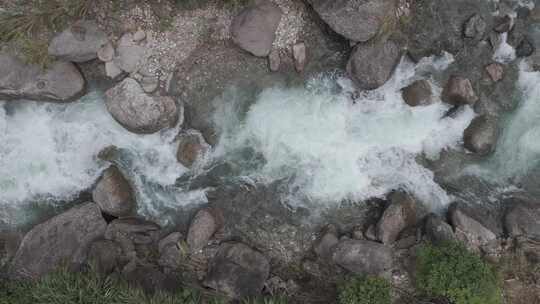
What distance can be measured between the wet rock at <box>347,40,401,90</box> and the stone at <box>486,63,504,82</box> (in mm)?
1789

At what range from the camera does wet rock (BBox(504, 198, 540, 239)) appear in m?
7.20

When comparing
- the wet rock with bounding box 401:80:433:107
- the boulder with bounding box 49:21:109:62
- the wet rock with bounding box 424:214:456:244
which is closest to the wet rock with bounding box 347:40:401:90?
the wet rock with bounding box 401:80:433:107

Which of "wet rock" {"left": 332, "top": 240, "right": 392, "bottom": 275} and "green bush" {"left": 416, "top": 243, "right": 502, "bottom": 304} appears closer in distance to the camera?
"green bush" {"left": 416, "top": 243, "right": 502, "bottom": 304}

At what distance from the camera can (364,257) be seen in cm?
690

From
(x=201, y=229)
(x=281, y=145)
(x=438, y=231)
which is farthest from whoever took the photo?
(x=281, y=145)

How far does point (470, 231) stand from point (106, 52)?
7458 mm

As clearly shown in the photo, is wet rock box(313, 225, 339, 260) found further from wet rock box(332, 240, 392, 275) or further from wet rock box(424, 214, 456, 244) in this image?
wet rock box(424, 214, 456, 244)

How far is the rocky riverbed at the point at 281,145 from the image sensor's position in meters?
7.11

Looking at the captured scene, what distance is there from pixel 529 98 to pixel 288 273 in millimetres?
5738

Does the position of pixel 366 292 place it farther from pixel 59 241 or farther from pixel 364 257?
pixel 59 241

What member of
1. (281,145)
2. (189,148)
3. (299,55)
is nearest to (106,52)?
(189,148)

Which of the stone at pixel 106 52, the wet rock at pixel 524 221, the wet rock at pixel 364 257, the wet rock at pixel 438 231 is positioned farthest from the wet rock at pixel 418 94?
the stone at pixel 106 52

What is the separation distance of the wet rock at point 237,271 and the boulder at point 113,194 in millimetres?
1962

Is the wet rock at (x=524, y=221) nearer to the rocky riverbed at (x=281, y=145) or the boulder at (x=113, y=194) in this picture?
the rocky riverbed at (x=281, y=145)
